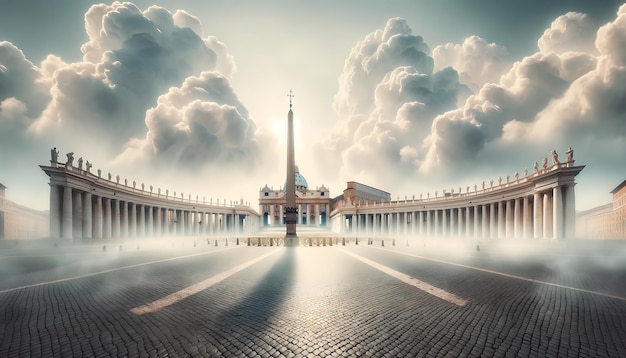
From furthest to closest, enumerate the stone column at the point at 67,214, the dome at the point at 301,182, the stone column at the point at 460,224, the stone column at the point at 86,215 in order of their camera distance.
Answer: the dome at the point at 301,182 < the stone column at the point at 460,224 < the stone column at the point at 86,215 < the stone column at the point at 67,214

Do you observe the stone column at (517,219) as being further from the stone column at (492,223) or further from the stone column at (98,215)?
the stone column at (98,215)

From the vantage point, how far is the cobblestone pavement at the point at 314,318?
19.3 ft

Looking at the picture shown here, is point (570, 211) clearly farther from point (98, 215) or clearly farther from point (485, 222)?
point (98, 215)

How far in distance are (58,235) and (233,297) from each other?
125ft

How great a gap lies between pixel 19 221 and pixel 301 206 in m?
95.2

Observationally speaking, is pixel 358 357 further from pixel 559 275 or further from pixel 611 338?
pixel 559 275

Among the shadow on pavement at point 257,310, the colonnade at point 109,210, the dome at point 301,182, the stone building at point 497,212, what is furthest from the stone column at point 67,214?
the dome at point 301,182

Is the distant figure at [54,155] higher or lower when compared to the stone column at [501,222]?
higher

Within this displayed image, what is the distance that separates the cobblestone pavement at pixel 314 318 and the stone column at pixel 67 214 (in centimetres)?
2772

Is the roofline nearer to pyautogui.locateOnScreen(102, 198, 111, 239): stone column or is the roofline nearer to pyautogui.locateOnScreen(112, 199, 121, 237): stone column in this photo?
pyautogui.locateOnScreen(102, 198, 111, 239): stone column

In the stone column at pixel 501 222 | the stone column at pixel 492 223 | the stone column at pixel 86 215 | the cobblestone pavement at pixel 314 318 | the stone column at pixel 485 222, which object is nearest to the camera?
the cobblestone pavement at pixel 314 318

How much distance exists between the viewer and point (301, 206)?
442 feet

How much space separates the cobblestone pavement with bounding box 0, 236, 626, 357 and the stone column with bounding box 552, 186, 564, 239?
29.1m

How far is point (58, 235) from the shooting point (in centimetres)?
3528
